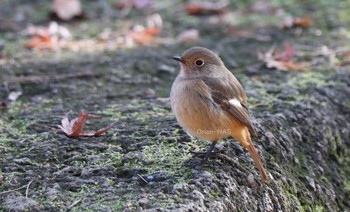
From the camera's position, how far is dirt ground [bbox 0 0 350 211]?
2971 millimetres

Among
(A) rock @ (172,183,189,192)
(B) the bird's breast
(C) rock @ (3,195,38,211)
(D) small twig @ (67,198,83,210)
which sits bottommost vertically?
(A) rock @ (172,183,189,192)

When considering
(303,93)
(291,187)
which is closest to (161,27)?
(303,93)

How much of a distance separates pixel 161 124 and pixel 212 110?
66cm

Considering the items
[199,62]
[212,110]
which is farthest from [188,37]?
[212,110]

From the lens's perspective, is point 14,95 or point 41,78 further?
point 41,78

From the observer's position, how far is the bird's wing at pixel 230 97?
3270mm

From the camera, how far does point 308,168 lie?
377cm

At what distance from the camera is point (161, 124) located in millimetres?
3846

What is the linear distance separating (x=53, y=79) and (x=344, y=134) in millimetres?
2323

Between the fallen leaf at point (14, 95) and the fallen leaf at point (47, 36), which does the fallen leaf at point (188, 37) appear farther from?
the fallen leaf at point (14, 95)

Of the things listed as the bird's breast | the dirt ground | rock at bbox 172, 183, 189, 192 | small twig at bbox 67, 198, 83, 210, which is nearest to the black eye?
the bird's breast

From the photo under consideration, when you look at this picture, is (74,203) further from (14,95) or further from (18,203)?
(14,95)

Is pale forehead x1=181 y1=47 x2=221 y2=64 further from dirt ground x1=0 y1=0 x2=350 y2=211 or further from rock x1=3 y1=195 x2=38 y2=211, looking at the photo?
rock x1=3 y1=195 x2=38 y2=211

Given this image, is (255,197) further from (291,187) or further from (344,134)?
(344,134)
